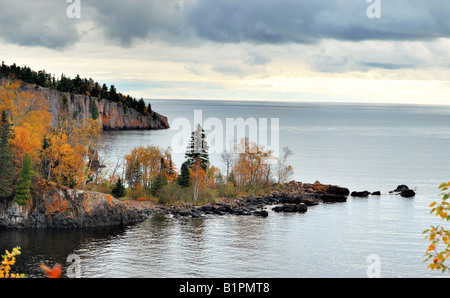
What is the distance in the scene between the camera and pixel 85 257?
55656 mm

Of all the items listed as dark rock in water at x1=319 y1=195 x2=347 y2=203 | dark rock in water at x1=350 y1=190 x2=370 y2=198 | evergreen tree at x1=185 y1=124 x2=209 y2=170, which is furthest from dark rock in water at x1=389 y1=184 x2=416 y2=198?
evergreen tree at x1=185 y1=124 x2=209 y2=170

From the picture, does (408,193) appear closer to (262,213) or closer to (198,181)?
(262,213)

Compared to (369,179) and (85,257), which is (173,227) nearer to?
(85,257)

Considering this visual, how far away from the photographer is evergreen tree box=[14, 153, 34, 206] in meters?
68.2

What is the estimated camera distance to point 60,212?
230 feet

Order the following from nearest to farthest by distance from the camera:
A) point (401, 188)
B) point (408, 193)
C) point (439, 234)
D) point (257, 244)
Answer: point (439, 234), point (257, 244), point (408, 193), point (401, 188)

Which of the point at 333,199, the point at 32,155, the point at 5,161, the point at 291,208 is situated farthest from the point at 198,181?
the point at 5,161

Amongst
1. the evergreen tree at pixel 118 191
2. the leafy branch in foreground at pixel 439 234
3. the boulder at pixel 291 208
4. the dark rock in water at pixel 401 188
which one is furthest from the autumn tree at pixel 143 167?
the leafy branch in foreground at pixel 439 234

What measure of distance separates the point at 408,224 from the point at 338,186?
3191 centimetres

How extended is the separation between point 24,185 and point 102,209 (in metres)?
12.2

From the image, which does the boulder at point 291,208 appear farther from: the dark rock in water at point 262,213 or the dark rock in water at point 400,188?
the dark rock in water at point 400,188

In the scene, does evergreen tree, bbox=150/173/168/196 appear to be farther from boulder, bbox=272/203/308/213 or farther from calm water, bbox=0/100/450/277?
boulder, bbox=272/203/308/213
